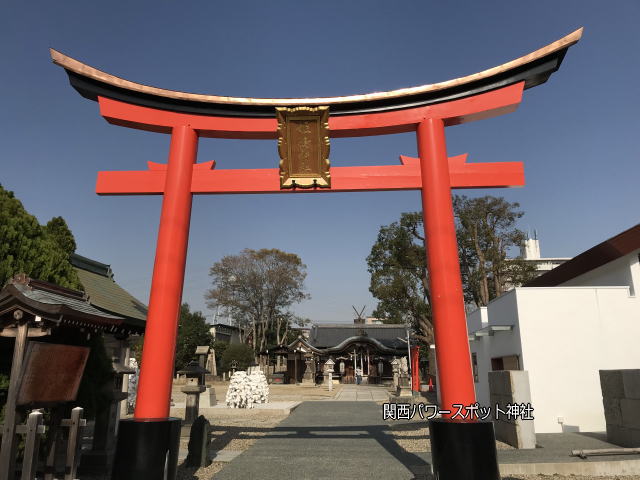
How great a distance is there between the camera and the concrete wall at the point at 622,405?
8.23 m

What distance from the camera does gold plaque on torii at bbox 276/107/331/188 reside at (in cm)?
634

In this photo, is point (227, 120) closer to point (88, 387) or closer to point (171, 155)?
point (171, 155)

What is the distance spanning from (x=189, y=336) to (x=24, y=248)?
32459 mm

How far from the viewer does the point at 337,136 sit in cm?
673

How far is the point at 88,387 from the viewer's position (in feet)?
21.7

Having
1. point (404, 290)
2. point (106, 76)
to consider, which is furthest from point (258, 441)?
point (404, 290)

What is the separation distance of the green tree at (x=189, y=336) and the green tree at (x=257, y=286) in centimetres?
187

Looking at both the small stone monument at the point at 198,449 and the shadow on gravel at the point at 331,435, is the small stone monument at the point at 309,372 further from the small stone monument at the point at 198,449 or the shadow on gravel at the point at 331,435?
the small stone monument at the point at 198,449

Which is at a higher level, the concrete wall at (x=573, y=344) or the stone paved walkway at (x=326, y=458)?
the concrete wall at (x=573, y=344)

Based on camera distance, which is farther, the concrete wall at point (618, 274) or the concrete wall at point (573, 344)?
the concrete wall at point (618, 274)

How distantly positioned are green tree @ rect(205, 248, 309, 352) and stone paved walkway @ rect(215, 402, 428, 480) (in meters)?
28.5

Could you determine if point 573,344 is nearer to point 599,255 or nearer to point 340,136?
point 599,255

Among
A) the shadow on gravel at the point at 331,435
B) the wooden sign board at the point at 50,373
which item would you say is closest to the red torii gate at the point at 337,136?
the wooden sign board at the point at 50,373

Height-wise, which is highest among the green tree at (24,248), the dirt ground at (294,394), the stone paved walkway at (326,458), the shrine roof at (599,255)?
the shrine roof at (599,255)
